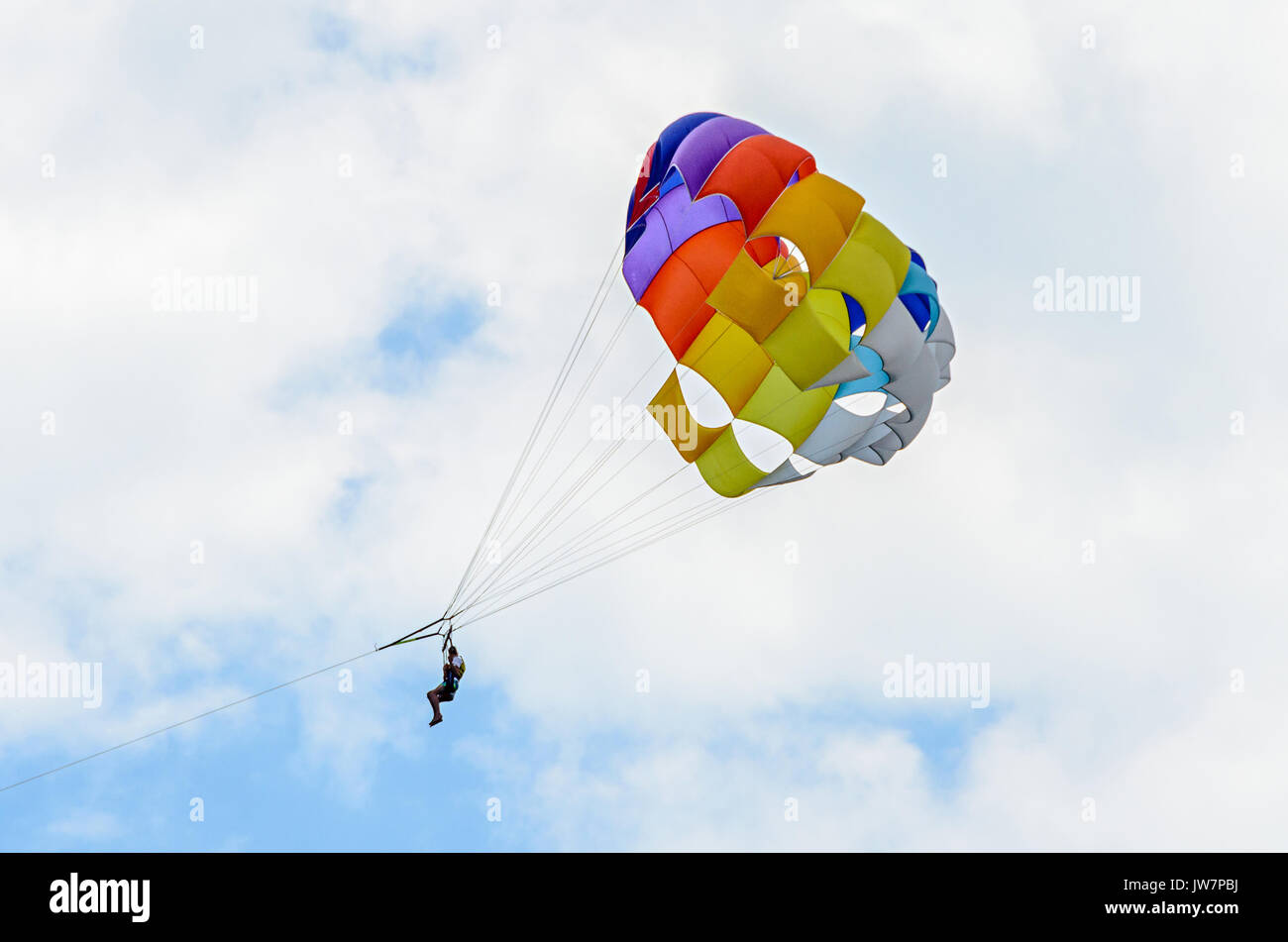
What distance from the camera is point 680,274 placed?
Result: 21.6 meters

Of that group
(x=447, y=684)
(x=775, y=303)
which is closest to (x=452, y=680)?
(x=447, y=684)

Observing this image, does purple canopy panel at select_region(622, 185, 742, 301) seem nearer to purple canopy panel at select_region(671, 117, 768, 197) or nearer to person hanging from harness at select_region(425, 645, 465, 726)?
purple canopy panel at select_region(671, 117, 768, 197)

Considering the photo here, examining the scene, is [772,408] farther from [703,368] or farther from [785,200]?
[785,200]

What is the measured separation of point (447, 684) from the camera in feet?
68.2

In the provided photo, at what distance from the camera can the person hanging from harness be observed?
815 inches

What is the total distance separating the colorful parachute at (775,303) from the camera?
19.9m

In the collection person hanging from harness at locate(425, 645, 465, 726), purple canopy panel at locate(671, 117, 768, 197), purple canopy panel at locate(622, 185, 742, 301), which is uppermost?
purple canopy panel at locate(671, 117, 768, 197)

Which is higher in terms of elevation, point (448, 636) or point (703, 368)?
point (703, 368)

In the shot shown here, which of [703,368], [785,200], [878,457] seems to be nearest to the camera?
[785,200]

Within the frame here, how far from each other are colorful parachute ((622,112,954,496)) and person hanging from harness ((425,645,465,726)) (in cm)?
480

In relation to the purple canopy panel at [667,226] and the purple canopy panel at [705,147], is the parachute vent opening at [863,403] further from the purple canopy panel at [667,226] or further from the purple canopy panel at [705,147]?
the purple canopy panel at [705,147]

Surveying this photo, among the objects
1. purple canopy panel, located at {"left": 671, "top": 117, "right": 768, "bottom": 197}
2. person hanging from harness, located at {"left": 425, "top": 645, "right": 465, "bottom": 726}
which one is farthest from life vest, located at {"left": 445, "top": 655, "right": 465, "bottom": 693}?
purple canopy panel, located at {"left": 671, "top": 117, "right": 768, "bottom": 197}

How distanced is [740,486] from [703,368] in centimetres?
200
